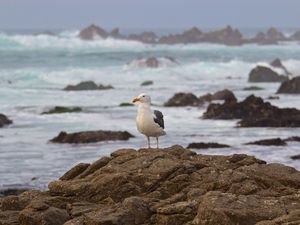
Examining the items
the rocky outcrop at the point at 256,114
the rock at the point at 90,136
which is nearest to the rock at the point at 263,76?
the rocky outcrop at the point at 256,114

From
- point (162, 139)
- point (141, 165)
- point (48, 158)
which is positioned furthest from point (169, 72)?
point (141, 165)

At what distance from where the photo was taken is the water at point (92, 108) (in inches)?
863

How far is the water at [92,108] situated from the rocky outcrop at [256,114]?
712mm

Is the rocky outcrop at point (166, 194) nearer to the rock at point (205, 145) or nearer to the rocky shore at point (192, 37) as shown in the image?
the rock at point (205, 145)

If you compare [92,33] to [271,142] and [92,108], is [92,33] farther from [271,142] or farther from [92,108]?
[271,142]

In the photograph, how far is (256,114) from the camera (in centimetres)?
3064

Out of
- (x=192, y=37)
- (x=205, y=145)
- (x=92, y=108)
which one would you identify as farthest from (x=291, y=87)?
(x=192, y=37)

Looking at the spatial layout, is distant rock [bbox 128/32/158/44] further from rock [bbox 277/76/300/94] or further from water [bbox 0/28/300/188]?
rock [bbox 277/76/300/94]

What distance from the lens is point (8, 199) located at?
39.6 feet

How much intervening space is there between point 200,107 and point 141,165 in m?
24.4

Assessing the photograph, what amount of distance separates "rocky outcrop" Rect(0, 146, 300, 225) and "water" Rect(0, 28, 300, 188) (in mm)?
5464

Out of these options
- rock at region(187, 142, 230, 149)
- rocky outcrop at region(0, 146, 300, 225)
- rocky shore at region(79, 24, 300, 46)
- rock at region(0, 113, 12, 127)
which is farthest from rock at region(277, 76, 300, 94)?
rocky shore at region(79, 24, 300, 46)

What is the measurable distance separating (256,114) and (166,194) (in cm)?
1946

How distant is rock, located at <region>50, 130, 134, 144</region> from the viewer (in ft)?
82.8
